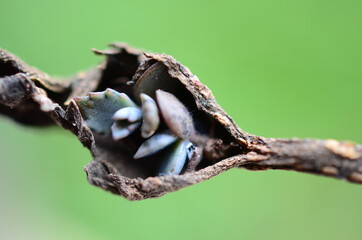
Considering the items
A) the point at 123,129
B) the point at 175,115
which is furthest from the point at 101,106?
the point at 175,115

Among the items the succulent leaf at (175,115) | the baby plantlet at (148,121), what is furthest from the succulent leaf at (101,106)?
the succulent leaf at (175,115)

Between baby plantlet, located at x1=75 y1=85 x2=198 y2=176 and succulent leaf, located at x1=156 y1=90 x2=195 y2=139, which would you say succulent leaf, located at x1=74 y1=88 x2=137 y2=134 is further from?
succulent leaf, located at x1=156 y1=90 x2=195 y2=139

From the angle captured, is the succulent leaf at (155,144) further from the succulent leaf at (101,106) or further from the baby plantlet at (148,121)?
the succulent leaf at (101,106)

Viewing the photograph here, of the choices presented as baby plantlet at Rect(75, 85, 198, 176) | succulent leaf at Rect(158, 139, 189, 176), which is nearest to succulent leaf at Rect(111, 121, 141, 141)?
baby plantlet at Rect(75, 85, 198, 176)

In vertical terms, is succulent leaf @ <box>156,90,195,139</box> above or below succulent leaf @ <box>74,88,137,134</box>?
above
